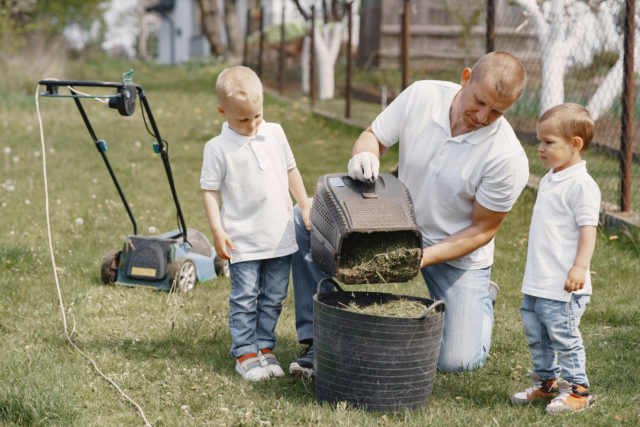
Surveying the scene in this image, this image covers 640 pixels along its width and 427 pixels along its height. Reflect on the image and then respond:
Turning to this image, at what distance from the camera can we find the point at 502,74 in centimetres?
308

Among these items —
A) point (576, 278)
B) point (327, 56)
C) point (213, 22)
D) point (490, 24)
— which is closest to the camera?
point (576, 278)

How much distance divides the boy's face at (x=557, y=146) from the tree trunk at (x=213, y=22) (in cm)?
1997

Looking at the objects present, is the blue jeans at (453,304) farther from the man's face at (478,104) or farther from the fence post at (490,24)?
the fence post at (490,24)

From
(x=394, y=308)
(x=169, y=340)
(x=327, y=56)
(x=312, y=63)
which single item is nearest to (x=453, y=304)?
(x=394, y=308)

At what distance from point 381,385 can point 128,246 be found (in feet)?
7.41

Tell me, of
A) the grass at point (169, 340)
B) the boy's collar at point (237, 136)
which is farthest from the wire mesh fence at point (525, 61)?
the boy's collar at point (237, 136)

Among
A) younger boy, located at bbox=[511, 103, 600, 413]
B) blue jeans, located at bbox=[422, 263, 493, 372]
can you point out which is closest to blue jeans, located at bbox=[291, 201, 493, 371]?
blue jeans, located at bbox=[422, 263, 493, 372]

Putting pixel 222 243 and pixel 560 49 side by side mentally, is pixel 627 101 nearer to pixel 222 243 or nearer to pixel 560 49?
pixel 560 49

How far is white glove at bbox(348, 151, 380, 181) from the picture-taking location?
307 cm

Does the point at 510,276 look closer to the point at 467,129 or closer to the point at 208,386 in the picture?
the point at 467,129

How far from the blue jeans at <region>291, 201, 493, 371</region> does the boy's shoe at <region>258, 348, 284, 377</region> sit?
0.20 metres

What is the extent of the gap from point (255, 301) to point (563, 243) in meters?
1.42

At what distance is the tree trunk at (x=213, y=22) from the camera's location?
865 inches

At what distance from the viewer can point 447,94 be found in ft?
11.9
